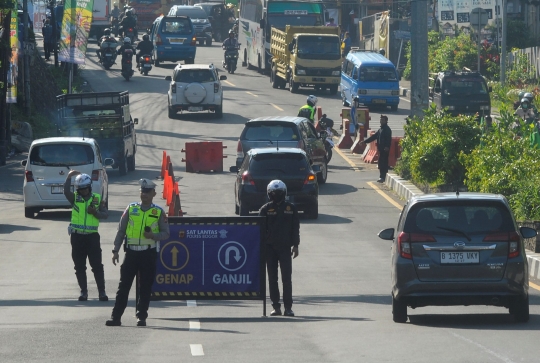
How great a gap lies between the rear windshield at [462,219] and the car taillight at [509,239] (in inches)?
2.1

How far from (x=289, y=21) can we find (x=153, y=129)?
14661mm

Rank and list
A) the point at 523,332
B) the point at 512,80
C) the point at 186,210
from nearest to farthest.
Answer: the point at 523,332 < the point at 186,210 < the point at 512,80

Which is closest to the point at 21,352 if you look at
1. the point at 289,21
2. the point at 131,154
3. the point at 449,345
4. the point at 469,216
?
the point at 449,345

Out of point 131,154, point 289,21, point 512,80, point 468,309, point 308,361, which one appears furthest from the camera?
point 289,21

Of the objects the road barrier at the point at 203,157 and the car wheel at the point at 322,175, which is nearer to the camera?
the car wheel at the point at 322,175

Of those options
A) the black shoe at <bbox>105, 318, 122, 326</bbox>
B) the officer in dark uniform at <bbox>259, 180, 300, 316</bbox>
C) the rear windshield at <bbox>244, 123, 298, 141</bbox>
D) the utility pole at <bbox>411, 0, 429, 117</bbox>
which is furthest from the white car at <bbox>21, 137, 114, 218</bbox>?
the black shoe at <bbox>105, 318, 122, 326</bbox>

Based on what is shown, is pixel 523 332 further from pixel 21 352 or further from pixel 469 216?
pixel 21 352

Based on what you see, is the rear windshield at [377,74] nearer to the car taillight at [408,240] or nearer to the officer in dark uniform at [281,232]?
the officer in dark uniform at [281,232]

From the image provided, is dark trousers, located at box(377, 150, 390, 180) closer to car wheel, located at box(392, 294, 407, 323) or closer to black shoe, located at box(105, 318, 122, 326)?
car wheel, located at box(392, 294, 407, 323)

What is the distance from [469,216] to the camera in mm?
12102

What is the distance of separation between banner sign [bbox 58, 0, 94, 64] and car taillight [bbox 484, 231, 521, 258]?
25.9 metres

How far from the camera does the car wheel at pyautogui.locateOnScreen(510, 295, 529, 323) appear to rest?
12023 mm

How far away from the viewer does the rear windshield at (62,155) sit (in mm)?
23547

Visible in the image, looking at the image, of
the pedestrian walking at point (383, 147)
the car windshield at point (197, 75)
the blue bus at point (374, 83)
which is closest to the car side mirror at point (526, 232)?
the pedestrian walking at point (383, 147)
